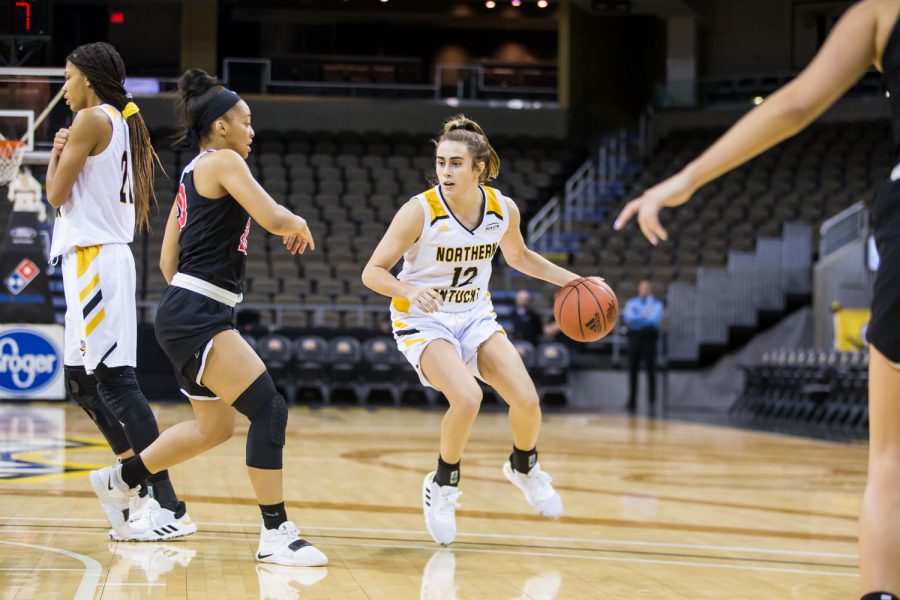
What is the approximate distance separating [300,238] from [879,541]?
2.54 metres

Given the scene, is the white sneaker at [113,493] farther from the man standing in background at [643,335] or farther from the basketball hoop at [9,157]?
the man standing in background at [643,335]

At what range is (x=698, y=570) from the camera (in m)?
4.73

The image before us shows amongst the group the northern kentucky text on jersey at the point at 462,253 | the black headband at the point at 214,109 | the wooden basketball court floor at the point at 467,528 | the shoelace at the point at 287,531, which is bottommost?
the wooden basketball court floor at the point at 467,528

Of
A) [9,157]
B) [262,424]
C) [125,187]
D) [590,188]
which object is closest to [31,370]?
[9,157]

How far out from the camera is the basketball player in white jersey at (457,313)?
5.18 meters

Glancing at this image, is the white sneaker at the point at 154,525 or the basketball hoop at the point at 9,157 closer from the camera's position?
the white sneaker at the point at 154,525

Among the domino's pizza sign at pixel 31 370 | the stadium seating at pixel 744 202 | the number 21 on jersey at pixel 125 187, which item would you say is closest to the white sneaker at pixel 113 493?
the number 21 on jersey at pixel 125 187

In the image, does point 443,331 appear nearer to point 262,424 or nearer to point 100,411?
point 262,424

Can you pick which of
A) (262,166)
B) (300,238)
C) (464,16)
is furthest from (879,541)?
(464,16)

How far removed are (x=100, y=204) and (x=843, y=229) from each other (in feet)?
49.3

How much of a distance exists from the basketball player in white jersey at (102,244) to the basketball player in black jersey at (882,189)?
2972mm

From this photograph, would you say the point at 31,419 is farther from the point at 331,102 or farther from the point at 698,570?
the point at 331,102

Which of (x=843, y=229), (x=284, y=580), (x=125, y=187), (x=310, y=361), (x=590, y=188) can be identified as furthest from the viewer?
(x=590, y=188)

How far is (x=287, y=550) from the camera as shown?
454 centimetres
